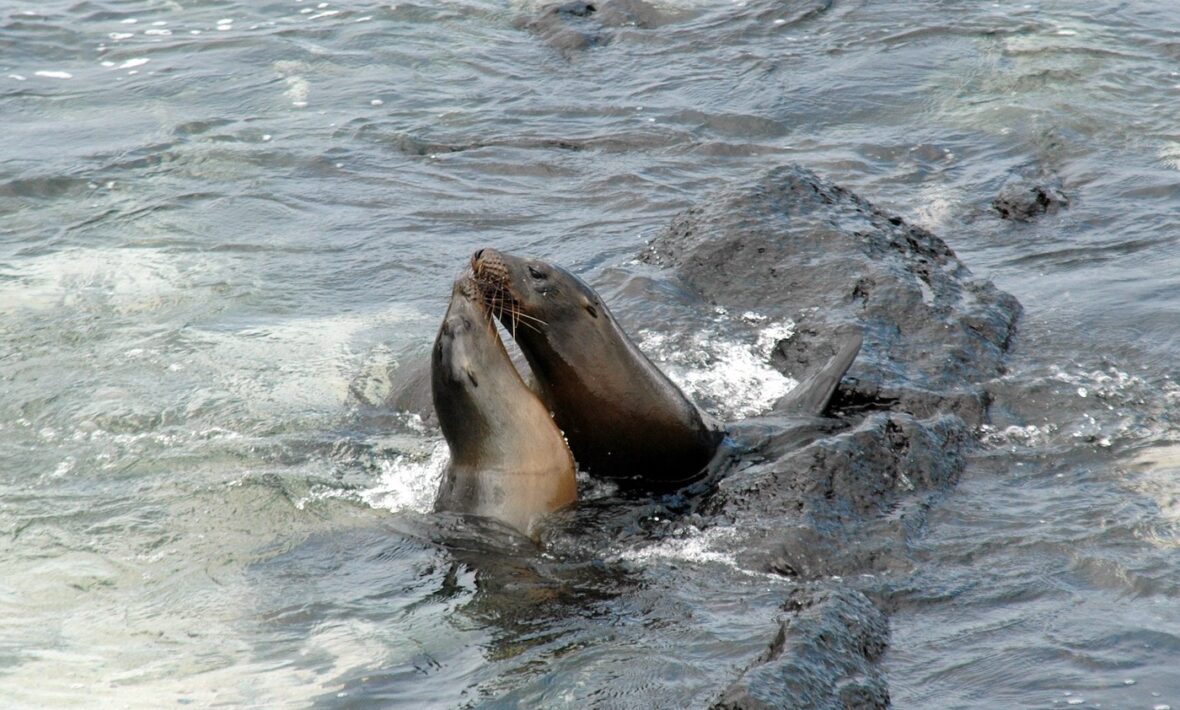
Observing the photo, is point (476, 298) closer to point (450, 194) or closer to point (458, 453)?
point (458, 453)

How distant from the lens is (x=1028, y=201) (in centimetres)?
915

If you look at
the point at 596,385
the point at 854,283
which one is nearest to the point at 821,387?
the point at 596,385

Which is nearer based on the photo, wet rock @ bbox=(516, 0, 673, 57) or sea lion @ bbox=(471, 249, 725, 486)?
sea lion @ bbox=(471, 249, 725, 486)

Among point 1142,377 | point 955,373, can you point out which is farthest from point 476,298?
point 1142,377

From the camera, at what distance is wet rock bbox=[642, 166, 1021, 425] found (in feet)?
21.8

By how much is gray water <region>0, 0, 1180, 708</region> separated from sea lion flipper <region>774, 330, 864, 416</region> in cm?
54

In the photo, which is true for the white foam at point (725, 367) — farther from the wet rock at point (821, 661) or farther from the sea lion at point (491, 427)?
the wet rock at point (821, 661)

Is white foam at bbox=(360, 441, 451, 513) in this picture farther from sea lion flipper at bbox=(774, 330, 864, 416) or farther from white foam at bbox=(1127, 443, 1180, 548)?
white foam at bbox=(1127, 443, 1180, 548)

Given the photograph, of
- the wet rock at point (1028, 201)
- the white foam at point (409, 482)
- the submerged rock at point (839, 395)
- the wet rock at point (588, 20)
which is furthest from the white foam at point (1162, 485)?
the wet rock at point (588, 20)

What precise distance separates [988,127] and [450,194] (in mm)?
4265

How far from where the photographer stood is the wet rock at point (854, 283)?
262 inches

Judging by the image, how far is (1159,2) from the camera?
13.6m

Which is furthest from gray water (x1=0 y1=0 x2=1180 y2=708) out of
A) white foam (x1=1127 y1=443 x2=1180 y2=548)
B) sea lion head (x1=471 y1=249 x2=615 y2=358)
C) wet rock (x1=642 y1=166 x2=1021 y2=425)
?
sea lion head (x1=471 y1=249 x2=615 y2=358)

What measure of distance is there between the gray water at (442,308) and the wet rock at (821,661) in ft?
0.43
